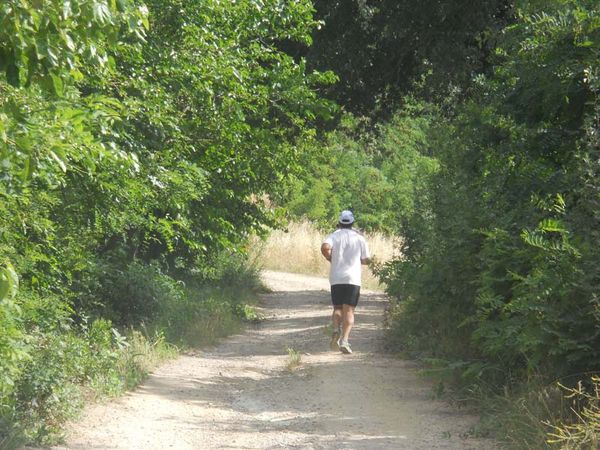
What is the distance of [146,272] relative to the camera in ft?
47.8

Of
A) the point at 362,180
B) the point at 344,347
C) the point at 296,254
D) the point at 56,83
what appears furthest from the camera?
the point at 362,180

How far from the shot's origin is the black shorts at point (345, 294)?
1338 centimetres

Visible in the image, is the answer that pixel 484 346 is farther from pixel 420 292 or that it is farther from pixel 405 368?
pixel 405 368

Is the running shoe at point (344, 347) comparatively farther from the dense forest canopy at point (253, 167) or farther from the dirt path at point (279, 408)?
the dense forest canopy at point (253, 167)

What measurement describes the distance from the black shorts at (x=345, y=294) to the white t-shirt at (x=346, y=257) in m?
0.06

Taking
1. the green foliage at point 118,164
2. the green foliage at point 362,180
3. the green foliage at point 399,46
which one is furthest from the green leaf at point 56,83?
the green foliage at point 362,180

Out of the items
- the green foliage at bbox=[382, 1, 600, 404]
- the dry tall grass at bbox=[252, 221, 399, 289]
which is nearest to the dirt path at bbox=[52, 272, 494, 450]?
the green foliage at bbox=[382, 1, 600, 404]

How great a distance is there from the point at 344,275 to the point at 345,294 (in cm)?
26

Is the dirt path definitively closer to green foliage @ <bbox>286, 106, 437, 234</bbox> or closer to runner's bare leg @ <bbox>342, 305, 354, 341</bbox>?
runner's bare leg @ <bbox>342, 305, 354, 341</bbox>

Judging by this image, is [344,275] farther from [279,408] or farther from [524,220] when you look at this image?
[524,220]

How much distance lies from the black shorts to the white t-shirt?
0.06 meters

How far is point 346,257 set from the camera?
44.3 ft

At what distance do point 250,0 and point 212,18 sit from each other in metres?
0.52

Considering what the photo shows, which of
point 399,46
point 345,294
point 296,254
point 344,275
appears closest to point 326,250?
point 344,275
